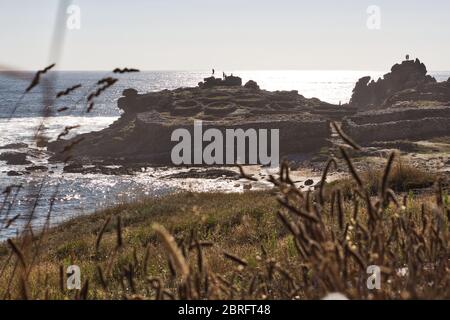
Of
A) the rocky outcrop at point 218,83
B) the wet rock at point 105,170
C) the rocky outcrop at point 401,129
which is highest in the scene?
the rocky outcrop at point 218,83

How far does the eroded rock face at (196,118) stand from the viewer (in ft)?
171

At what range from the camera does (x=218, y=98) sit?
70000mm

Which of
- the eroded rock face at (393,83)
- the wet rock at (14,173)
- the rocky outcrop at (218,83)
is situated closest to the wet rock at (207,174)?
the wet rock at (14,173)

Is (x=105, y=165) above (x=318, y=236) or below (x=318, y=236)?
below

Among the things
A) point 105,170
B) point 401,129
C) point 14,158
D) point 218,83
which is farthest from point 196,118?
point 218,83

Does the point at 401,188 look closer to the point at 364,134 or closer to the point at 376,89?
the point at 364,134

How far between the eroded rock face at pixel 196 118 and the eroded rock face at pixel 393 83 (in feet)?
70.4

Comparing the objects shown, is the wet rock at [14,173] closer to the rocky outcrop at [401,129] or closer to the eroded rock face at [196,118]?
the eroded rock face at [196,118]

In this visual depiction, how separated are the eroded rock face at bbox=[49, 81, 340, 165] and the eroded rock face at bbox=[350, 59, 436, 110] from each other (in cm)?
2145

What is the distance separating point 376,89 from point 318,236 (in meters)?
95.6

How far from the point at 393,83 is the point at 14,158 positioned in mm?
60484
